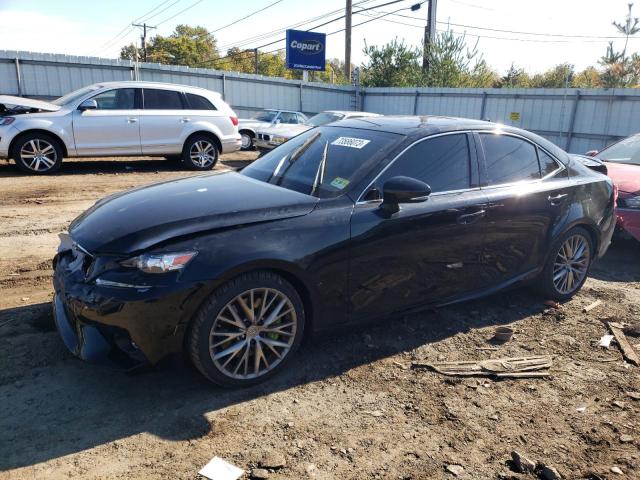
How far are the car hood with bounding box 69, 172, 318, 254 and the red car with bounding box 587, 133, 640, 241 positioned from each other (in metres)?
4.58

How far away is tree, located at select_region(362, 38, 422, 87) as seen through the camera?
2819cm

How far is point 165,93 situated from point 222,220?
9217 millimetres

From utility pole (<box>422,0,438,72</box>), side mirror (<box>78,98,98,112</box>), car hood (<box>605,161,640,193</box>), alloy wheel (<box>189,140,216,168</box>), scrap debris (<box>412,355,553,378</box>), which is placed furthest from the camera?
utility pole (<box>422,0,438,72</box>)

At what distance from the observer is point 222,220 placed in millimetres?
3229

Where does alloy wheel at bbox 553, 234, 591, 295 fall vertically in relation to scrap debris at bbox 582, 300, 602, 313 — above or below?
above

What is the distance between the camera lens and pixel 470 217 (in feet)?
13.4

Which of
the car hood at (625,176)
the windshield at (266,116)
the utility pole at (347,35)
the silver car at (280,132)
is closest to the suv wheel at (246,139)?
the silver car at (280,132)

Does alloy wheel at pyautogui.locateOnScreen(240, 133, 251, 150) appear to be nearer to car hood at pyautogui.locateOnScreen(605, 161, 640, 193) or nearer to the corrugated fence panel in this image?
the corrugated fence panel

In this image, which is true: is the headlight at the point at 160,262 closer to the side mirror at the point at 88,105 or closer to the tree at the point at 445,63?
the side mirror at the point at 88,105

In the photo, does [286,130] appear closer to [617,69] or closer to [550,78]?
[617,69]

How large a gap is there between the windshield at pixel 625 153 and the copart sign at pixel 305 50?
20.7 meters

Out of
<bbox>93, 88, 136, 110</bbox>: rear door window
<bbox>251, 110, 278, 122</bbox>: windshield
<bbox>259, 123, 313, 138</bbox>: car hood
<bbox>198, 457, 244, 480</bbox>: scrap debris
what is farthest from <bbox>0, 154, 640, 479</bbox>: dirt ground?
<bbox>251, 110, 278, 122</bbox>: windshield

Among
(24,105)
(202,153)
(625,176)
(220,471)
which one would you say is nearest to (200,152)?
(202,153)

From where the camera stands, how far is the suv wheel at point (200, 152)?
11812 mm
